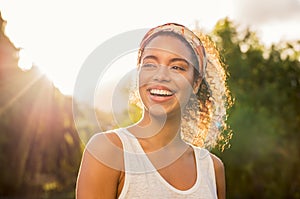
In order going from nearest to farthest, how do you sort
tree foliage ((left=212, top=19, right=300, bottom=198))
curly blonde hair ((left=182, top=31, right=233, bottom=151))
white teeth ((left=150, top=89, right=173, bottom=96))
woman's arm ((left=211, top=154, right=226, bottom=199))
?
1. white teeth ((left=150, top=89, right=173, bottom=96))
2. woman's arm ((left=211, top=154, right=226, bottom=199))
3. curly blonde hair ((left=182, top=31, right=233, bottom=151))
4. tree foliage ((left=212, top=19, right=300, bottom=198))

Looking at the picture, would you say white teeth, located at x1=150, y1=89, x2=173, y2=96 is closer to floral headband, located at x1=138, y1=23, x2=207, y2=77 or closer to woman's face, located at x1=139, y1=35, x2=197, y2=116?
woman's face, located at x1=139, y1=35, x2=197, y2=116

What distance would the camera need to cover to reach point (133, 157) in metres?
2.47

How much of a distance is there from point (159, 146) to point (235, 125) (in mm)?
31416

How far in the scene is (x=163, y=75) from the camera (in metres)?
2.59

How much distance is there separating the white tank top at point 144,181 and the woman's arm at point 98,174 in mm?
53

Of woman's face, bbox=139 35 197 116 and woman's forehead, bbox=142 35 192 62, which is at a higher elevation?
woman's forehead, bbox=142 35 192 62

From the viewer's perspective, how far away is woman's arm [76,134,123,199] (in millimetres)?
2324

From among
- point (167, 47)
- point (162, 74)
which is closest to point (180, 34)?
point (167, 47)

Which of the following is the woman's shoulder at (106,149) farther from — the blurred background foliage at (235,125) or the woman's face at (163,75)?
the blurred background foliage at (235,125)

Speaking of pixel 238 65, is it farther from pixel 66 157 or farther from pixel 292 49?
pixel 66 157

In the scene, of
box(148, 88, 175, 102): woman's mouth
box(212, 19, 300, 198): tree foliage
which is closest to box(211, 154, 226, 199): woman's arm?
box(148, 88, 175, 102): woman's mouth

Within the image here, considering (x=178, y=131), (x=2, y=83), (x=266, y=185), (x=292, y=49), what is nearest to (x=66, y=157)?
(x=2, y=83)

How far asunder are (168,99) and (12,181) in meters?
36.6

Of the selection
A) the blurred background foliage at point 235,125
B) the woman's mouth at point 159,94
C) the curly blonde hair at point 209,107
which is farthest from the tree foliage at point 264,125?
the woman's mouth at point 159,94
